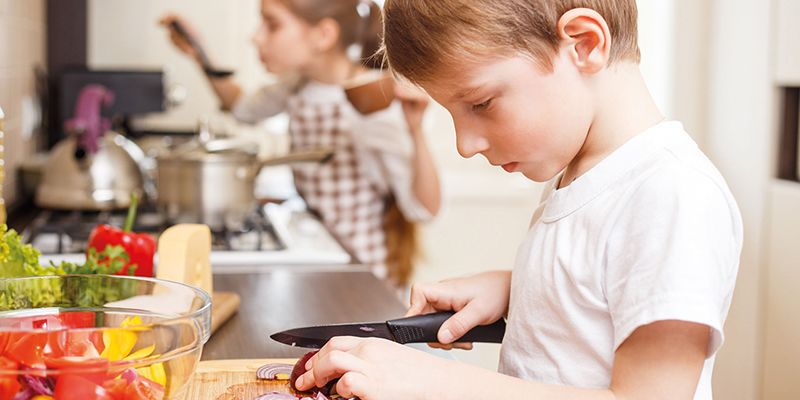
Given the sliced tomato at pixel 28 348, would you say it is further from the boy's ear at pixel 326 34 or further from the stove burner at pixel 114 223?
the boy's ear at pixel 326 34

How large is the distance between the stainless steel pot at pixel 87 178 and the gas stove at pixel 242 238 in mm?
36

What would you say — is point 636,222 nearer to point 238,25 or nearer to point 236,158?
point 236,158

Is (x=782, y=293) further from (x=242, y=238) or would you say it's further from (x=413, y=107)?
(x=242, y=238)

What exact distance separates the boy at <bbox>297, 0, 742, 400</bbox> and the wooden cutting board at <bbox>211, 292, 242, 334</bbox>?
410mm

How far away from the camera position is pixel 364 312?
1.34 metres

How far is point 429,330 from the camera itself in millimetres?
970

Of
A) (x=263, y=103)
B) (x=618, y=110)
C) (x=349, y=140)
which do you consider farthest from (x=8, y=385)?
(x=263, y=103)

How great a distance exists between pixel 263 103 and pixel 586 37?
189cm

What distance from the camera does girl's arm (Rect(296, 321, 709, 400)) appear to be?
0.77 m

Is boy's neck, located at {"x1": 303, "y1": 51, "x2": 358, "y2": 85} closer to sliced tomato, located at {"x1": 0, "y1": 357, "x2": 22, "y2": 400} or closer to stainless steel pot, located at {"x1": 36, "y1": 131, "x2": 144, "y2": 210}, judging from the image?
stainless steel pot, located at {"x1": 36, "y1": 131, "x2": 144, "y2": 210}

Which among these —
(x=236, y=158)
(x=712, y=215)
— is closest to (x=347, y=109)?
(x=236, y=158)

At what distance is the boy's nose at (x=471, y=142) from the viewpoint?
34.6 inches

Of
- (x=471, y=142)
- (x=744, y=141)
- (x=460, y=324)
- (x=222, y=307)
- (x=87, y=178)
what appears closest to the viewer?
(x=471, y=142)

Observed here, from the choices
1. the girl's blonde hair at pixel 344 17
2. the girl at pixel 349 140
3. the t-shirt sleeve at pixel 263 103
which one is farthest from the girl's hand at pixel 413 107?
the t-shirt sleeve at pixel 263 103
